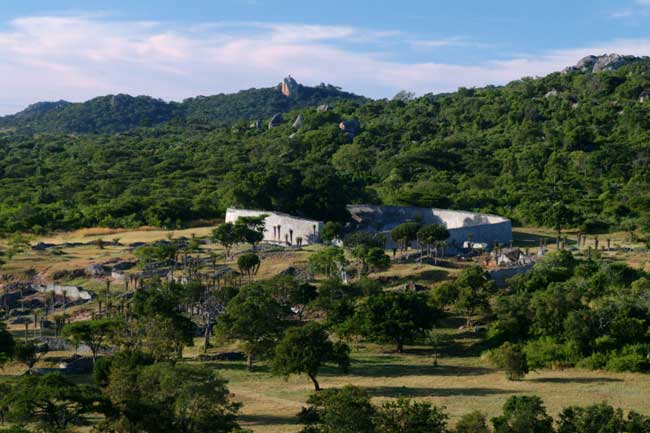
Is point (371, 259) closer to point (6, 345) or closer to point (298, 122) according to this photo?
point (6, 345)

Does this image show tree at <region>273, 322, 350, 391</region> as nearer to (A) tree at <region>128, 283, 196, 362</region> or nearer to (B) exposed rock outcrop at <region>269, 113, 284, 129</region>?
(A) tree at <region>128, 283, 196, 362</region>

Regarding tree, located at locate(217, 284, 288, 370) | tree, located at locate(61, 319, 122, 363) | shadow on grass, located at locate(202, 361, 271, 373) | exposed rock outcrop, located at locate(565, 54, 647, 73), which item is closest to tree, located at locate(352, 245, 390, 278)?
tree, located at locate(217, 284, 288, 370)

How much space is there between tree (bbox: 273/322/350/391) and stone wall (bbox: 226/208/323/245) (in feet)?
74.2

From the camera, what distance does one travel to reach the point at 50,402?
2114 centimetres

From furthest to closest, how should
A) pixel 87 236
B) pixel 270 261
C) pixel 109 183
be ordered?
pixel 109 183, pixel 87 236, pixel 270 261

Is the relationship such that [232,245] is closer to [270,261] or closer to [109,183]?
[270,261]

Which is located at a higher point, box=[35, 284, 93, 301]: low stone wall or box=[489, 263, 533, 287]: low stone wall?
box=[489, 263, 533, 287]: low stone wall

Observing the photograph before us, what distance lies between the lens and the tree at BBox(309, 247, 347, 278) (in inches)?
1598

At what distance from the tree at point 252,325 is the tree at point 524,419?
11.5 metres

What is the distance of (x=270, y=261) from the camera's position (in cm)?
4528

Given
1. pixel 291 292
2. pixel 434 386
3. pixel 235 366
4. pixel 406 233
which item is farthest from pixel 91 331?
pixel 406 233

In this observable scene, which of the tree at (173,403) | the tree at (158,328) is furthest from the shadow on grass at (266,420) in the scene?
the tree at (158,328)

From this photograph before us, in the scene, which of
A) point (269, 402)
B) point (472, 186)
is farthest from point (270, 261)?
point (472, 186)

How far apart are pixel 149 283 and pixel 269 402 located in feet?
48.5
